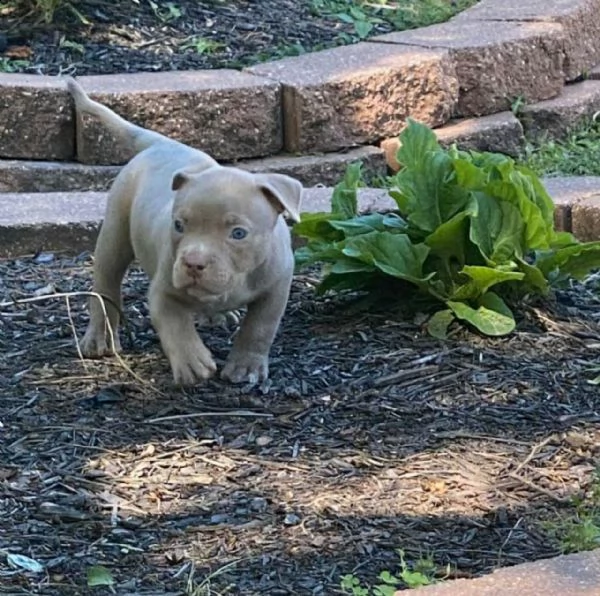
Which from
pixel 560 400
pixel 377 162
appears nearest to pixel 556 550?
pixel 560 400

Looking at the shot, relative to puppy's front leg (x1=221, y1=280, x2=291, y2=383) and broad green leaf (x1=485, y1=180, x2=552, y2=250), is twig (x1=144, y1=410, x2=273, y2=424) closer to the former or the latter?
puppy's front leg (x1=221, y1=280, x2=291, y2=383)

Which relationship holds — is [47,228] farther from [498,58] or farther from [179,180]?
[498,58]

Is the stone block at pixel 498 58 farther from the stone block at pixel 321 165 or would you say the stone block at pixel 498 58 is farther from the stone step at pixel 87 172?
the stone step at pixel 87 172

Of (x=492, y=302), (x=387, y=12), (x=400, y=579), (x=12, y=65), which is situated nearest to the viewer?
(x=400, y=579)

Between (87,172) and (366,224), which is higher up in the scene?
(366,224)

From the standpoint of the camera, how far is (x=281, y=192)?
11.5ft

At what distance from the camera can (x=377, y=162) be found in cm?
619

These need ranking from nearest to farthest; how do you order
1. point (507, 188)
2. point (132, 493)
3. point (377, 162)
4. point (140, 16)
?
point (132, 493) → point (507, 188) → point (377, 162) → point (140, 16)

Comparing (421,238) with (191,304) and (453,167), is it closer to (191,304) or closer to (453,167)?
(453,167)

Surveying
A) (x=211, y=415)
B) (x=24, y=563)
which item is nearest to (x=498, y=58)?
(x=211, y=415)

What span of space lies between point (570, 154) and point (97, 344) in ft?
9.88

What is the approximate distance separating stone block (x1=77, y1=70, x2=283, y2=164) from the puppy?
176 centimetres

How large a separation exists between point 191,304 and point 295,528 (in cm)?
84

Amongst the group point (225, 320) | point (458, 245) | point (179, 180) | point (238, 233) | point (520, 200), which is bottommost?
point (225, 320)
